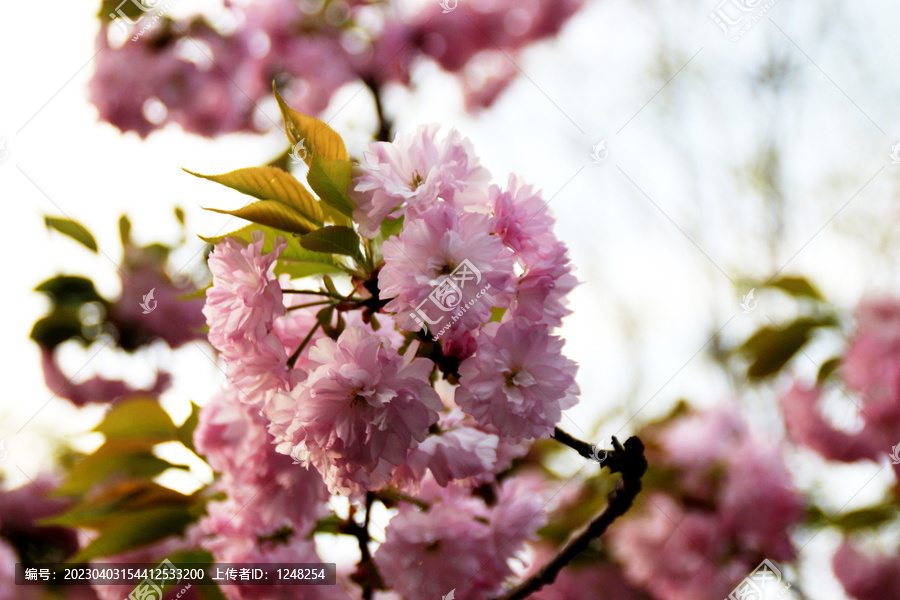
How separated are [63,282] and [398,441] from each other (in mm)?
1700

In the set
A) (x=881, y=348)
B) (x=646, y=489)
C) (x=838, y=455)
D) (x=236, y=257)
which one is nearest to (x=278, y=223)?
(x=236, y=257)

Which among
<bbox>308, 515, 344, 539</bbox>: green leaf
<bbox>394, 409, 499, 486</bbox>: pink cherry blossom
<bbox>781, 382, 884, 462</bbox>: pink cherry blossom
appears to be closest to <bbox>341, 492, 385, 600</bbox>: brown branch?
<bbox>308, 515, 344, 539</bbox>: green leaf

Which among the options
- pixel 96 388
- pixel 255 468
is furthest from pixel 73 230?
pixel 255 468

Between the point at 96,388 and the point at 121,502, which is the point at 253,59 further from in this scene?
the point at 121,502

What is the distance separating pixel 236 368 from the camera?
24.0 inches

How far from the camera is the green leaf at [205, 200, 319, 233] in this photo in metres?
0.60

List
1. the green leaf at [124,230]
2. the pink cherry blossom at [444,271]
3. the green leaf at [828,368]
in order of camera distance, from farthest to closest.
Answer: the green leaf at [124,230] < the green leaf at [828,368] < the pink cherry blossom at [444,271]

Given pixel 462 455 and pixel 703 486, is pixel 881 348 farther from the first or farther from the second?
pixel 462 455

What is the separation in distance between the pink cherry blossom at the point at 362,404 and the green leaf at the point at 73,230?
136cm

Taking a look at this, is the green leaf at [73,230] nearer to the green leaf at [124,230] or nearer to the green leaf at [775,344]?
the green leaf at [124,230]

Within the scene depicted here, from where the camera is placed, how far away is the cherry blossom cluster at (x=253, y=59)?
203 centimetres

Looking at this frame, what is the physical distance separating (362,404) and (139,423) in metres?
0.70

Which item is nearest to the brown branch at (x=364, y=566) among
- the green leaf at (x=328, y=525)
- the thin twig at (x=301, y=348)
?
the green leaf at (x=328, y=525)

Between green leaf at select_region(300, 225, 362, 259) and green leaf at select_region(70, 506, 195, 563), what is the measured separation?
0.62 m
